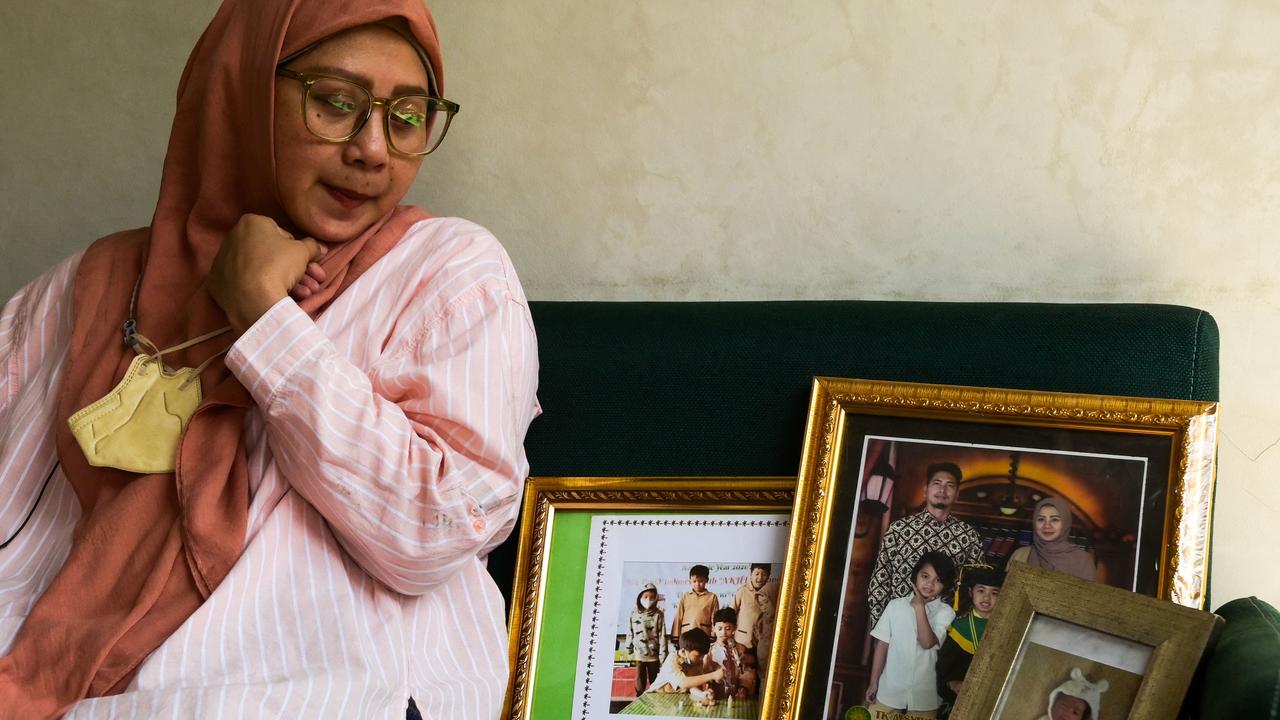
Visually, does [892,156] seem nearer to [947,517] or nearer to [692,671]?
[947,517]

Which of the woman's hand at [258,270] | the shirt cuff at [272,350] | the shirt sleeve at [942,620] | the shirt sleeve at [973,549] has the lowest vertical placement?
the shirt sleeve at [942,620]

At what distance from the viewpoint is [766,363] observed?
73.7 inches

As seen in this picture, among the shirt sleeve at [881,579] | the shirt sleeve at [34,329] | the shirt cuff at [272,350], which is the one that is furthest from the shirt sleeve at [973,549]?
the shirt sleeve at [34,329]

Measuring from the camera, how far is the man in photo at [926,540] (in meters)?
1.66

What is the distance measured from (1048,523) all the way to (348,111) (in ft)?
3.89

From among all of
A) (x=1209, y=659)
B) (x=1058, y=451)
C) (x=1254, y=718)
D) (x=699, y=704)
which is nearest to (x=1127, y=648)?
(x=1209, y=659)

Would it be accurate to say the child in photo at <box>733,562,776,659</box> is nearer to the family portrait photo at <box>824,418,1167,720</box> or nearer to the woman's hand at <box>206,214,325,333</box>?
the family portrait photo at <box>824,418,1167,720</box>

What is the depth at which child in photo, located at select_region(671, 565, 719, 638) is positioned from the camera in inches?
71.1

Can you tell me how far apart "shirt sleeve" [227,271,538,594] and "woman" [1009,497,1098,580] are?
0.73 metres

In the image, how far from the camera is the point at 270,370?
5.08 feet

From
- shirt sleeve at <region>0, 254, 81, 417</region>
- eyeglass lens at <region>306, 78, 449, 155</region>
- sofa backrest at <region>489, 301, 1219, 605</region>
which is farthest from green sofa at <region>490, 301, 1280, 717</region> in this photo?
shirt sleeve at <region>0, 254, 81, 417</region>

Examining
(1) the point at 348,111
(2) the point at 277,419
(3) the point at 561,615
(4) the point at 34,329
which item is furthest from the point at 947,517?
(4) the point at 34,329

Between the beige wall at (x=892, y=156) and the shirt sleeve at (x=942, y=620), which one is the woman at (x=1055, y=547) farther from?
the beige wall at (x=892, y=156)

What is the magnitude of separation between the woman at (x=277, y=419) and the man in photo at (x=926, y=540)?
549 mm
